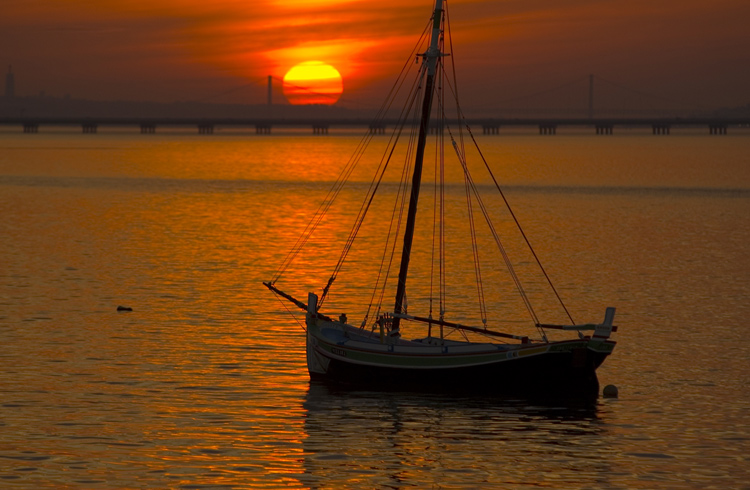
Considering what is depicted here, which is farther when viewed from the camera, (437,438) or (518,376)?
(518,376)

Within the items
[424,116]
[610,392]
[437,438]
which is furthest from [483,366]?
[424,116]

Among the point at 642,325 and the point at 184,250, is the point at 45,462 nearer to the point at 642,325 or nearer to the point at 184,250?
the point at 642,325

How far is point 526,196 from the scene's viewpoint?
6422 inches

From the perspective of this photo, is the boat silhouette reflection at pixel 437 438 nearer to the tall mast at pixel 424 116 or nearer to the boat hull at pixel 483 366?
the boat hull at pixel 483 366

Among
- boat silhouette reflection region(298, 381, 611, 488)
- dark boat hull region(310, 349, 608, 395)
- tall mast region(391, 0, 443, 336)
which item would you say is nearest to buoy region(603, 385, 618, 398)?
dark boat hull region(310, 349, 608, 395)

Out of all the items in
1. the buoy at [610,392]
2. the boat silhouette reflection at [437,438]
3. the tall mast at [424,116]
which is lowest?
the boat silhouette reflection at [437,438]

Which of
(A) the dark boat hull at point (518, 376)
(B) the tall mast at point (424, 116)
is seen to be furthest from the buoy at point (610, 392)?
(B) the tall mast at point (424, 116)

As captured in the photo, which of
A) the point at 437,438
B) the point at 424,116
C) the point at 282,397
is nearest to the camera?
the point at 437,438

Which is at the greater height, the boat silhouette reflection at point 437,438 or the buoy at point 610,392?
the buoy at point 610,392

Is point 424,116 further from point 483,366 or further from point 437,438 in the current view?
point 437,438

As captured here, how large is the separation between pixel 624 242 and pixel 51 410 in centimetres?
6730


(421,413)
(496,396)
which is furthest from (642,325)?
(421,413)

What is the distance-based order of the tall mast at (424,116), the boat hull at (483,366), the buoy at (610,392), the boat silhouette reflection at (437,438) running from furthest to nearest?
1. the tall mast at (424,116)
2. the buoy at (610,392)
3. the boat hull at (483,366)
4. the boat silhouette reflection at (437,438)

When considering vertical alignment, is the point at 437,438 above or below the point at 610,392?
below
